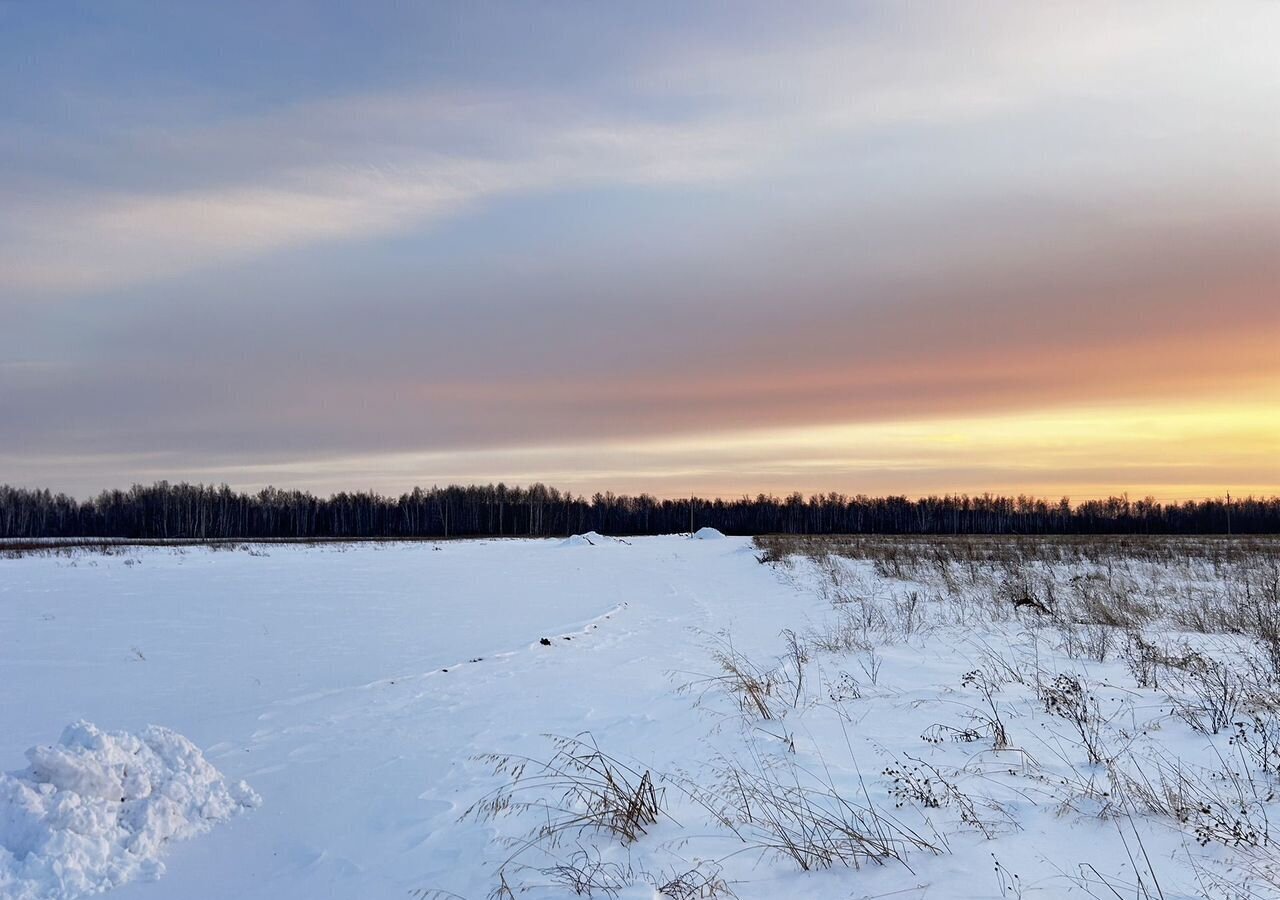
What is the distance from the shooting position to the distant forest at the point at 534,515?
112650 millimetres

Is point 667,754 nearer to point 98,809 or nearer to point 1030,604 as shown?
point 98,809

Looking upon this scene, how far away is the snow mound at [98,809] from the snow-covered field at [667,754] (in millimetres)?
20

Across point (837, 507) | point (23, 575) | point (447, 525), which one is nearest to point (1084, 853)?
point (23, 575)

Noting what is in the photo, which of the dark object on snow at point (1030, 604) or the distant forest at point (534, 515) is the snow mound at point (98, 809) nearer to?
the dark object on snow at point (1030, 604)

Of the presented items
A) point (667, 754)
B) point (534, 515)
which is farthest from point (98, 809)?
point (534, 515)

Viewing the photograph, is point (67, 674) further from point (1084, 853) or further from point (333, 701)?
point (1084, 853)

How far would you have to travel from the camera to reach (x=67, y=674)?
32.8 ft

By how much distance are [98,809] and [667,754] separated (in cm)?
390

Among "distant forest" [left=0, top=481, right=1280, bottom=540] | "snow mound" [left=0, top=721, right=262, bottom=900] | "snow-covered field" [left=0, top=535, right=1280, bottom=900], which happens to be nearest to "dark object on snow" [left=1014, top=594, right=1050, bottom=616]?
"snow-covered field" [left=0, top=535, right=1280, bottom=900]

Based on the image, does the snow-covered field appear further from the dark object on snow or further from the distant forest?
the distant forest

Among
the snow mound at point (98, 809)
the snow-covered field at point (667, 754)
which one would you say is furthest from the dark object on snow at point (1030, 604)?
the snow mound at point (98, 809)

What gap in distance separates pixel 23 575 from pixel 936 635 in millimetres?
28364

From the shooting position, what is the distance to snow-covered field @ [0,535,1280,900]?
13.3 feet

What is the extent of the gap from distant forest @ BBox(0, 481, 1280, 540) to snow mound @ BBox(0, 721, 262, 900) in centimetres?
9762
